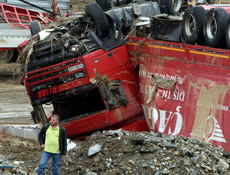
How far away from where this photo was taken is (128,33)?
12.2 meters

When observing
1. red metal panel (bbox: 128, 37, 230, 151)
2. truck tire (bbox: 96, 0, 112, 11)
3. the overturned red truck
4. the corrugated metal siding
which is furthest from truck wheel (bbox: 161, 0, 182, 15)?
the corrugated metal siding

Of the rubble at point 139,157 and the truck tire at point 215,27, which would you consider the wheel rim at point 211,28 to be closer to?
the truck tire at point 215,27

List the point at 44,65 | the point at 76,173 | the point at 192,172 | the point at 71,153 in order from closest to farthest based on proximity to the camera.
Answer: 1. the point at 192,172
2. the point at 76,173
3. the point at 71,153
4. the point at 44,65

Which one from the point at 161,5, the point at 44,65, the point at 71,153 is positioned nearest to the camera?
the point at 71,153

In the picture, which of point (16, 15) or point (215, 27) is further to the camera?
point (16, 15)

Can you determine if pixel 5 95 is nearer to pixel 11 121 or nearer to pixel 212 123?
pixel 11 121

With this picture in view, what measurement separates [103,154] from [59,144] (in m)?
0.87

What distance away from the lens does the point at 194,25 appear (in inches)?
410

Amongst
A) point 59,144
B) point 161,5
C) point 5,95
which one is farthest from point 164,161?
point 5,95

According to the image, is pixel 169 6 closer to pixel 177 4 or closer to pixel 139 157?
pixel 177 4

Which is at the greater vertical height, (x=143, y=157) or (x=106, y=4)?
(x=106, y=4)

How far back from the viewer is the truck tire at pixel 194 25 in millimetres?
10297

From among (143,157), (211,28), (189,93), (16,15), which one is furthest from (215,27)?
(16,15)

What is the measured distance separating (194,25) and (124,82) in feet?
7.38
